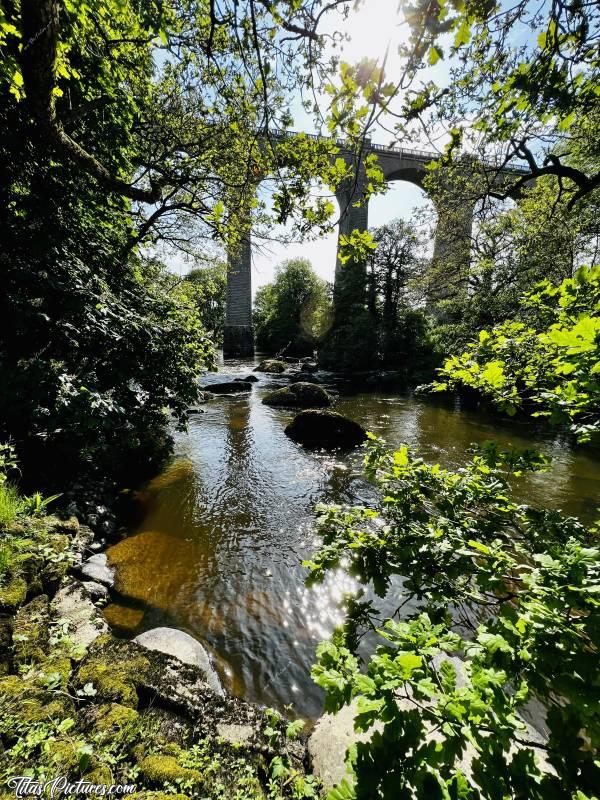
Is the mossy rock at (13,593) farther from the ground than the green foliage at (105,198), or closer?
closer

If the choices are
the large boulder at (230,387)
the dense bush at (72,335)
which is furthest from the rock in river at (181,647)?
the large boulder at (230,387)

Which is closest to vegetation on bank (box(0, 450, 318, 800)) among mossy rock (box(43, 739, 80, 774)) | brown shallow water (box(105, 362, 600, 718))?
mossy rock (box(43, 739, 80, 774))

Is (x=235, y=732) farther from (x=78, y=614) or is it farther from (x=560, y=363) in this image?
(x=560, y=363)

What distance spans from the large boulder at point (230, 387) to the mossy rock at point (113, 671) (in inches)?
535

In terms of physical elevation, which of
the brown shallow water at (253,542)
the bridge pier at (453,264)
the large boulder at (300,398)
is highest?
the bridge pier at (453,264)

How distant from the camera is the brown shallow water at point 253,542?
10.5 feet

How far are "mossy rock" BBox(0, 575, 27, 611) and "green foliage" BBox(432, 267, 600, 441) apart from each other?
3.67 meters

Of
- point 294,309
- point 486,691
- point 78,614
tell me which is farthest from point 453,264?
point 294,309

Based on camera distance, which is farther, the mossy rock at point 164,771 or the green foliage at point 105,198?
the green foliage at point 105,198

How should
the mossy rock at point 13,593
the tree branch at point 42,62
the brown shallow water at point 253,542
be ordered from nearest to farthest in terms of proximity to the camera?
the mossy rock at point 13,593 → the tree branch at point 42,62 → the brown shallow water at point 253,542

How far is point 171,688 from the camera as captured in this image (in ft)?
7.27

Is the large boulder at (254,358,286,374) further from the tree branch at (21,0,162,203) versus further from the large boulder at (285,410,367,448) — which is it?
the tree branch at (21,0,162,203)

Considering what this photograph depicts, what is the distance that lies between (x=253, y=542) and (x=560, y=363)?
4414 mm

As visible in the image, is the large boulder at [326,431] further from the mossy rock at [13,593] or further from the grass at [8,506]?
the mossy rock at [13,593]
